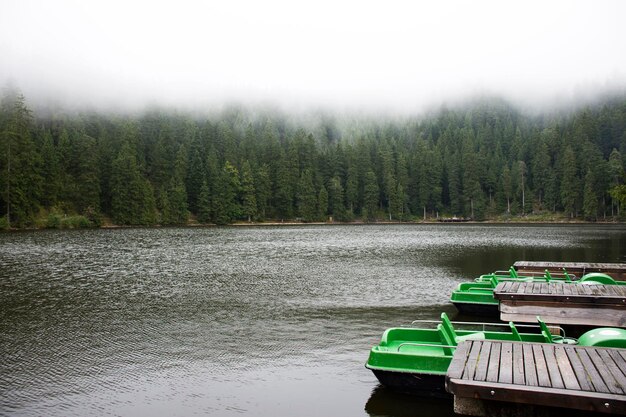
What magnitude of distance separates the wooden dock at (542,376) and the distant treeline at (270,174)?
9498cm

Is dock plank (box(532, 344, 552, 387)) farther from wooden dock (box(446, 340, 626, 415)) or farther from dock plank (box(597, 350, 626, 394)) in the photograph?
dock plank (box(597, 350, 626, 394))

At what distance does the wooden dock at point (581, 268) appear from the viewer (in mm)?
25953

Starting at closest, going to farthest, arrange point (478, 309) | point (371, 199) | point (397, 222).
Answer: point (478, 309)
point (397, 222)
point (371, 199)

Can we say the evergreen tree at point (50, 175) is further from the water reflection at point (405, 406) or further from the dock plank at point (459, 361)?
the dock plank at point (459, 361)

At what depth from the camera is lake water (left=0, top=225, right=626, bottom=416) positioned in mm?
11633

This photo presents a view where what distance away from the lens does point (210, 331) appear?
59.8 feet

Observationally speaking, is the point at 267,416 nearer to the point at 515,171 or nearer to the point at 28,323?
the point at 28,323

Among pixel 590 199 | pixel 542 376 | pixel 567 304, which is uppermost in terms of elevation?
pixel 590 199

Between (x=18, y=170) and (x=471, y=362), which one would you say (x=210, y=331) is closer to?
(x=471, y=362)

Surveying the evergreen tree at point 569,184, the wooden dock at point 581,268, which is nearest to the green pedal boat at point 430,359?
the wooden dock at point 581,268

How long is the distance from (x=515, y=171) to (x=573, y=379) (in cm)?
13491

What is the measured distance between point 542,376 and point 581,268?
21.2m

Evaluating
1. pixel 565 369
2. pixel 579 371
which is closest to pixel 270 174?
pixel 565 369

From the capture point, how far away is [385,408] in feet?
36.1
